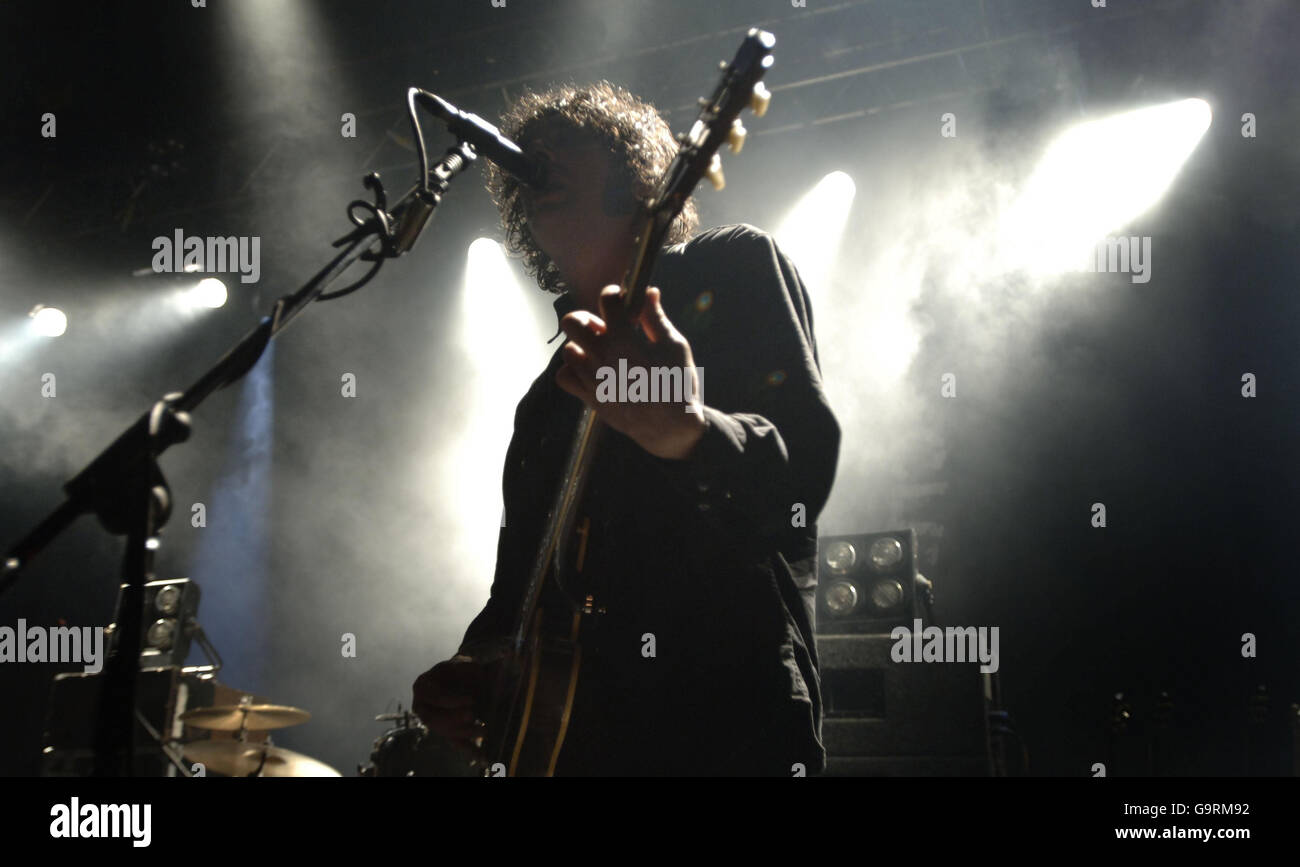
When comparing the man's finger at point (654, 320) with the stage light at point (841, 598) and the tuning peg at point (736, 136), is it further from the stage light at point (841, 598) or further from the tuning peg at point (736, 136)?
the stage light at point (841, 598)

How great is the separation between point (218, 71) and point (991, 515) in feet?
23.5

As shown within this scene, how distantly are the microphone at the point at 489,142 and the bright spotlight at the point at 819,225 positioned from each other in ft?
19.3

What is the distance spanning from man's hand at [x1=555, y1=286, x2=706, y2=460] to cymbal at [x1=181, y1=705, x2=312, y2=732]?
499 centimetres

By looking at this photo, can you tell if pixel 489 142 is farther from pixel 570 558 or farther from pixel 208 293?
pixel 208 293

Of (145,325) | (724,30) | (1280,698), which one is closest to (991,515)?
(1280,698)

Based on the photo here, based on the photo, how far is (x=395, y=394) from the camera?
8.86 m

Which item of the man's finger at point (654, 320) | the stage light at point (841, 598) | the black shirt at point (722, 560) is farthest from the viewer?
the stage light at point (841, 598)

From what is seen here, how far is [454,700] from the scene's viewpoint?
1833 millimetres

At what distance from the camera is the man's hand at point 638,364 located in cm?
125

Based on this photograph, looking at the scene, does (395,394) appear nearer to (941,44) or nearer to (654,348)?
(941,44)

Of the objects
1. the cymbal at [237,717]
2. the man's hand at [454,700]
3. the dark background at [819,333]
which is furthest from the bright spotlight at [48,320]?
the man's hand at [454,700]

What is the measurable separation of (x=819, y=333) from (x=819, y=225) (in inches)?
36.5

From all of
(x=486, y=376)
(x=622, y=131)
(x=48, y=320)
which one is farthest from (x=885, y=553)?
(x=48, y=320)
